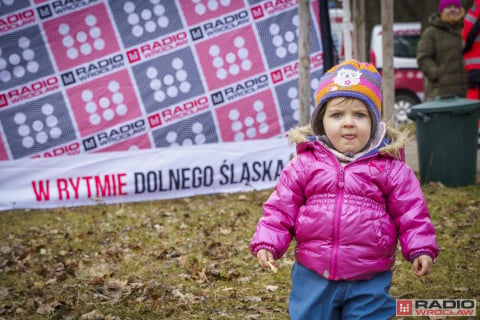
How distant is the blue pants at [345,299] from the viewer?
131 inches

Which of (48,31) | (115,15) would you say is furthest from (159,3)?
(48,31)

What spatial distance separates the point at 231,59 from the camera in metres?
9.13

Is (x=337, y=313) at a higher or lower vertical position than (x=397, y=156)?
lower

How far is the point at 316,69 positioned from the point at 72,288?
192 inches

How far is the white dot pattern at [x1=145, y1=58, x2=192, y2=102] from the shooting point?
902 centimetres

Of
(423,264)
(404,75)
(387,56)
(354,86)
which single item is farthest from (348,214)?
(404,75)

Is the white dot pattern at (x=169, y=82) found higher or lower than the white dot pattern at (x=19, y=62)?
lower

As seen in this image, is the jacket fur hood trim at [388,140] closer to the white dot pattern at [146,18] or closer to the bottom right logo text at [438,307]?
the bottom right logo text at [438,307]

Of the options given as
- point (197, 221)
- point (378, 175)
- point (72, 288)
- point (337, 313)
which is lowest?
point (197, 221)

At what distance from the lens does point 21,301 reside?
538 centimetres

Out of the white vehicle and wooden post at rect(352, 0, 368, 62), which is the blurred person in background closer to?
wooden post at rect(352, 0, 368, 62)

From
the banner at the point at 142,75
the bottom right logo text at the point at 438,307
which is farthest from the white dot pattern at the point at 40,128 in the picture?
the bottom right logo text at the point at 438,307

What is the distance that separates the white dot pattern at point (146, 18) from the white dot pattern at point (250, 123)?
147 cm

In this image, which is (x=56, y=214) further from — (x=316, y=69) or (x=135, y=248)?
(x=316, y=69)
